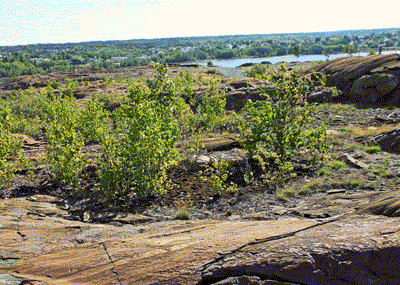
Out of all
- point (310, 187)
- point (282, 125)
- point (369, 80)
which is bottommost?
point (310, 187)

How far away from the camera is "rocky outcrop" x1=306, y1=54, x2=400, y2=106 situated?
20547mm

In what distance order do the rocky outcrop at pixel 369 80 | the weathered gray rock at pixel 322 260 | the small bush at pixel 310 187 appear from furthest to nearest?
1. the rocky outcrop at pixel 369 80
2. the small bush at pixel 310 187
3. the weathered gray rock at pixel 322 260

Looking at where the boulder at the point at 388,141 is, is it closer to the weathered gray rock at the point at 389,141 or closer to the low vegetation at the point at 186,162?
the weathered gray rock at the point at 389,141

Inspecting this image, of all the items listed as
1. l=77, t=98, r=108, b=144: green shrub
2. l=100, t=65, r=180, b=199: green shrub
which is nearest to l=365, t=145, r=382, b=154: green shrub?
l=100, t=65, r=180, b=199: green shrub

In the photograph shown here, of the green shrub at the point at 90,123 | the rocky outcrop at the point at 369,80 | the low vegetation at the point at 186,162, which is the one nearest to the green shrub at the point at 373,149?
the low vegetation at the point at 186,162

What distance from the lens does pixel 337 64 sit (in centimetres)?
2827

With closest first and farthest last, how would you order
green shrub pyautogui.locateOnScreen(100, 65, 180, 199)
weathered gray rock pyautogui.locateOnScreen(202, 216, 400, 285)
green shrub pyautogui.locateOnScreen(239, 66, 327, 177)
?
weathered gray rock pyautogui.locateOnScreen(202, 216, 400, 285) → green shrub pyautogui.locateOnScreen(100, 65, 180, 199) → green shrub pyautogui.locateOnScreen(239, 66, 327, 177)

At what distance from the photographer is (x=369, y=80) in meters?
22.0

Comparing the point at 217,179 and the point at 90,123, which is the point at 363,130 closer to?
the point at 217,179

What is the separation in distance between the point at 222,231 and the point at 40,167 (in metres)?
9.02

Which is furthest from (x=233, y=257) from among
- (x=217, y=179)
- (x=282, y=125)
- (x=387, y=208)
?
(x=282, y=125)

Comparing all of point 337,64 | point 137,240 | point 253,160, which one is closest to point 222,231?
point 137,240

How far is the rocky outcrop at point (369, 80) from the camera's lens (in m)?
20.5

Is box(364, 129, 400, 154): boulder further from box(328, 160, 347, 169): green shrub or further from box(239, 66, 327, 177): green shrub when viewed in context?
box(239, 66, 327, 177): green shrub
